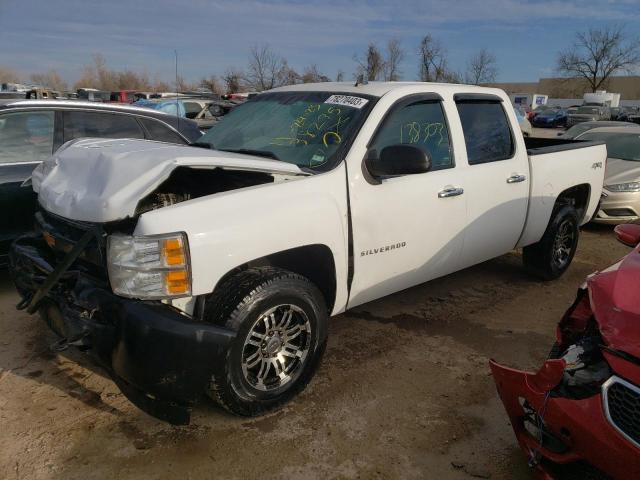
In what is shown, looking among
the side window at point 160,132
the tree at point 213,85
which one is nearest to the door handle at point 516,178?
the side window at point 160,132

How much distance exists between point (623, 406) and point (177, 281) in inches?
76.4

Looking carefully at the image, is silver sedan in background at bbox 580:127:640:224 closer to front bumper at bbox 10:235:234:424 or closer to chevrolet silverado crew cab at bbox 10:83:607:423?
chevrolet silverado crew cab at bbox 10:83:607:423

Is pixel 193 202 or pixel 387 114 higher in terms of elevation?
pixel 387 114

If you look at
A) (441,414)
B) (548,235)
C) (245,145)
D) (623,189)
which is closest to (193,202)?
(245,145)

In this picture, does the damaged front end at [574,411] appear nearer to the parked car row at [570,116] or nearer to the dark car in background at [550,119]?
the parked car row at [570,116]

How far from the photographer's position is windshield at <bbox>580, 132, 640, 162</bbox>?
8.52 m

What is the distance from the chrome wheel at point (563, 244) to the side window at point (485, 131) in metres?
1.28

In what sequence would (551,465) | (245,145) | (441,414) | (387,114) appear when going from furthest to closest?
(245,145), (387,114), (441,414), (551,465)

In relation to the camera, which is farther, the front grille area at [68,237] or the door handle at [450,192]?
the door handle at [450,192]

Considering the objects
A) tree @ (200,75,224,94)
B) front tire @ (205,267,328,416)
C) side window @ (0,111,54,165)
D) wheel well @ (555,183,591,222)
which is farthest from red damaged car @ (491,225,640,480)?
tree @ (200,75,224,94)

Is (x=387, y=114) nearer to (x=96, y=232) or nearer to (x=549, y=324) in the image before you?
(x=96, y=232)

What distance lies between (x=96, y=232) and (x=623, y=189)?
753 centimetres

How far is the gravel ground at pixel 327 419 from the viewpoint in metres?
2.60

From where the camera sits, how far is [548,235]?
5.12 m
